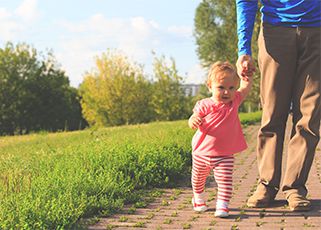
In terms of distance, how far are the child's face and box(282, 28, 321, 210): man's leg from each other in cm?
69

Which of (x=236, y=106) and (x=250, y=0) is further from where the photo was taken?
(x=250, y=0)

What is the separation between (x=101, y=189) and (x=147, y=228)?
3.65 ft

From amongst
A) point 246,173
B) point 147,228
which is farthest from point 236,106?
point 246,173

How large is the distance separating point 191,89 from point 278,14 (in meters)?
37.1

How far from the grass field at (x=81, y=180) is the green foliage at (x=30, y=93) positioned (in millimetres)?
31126

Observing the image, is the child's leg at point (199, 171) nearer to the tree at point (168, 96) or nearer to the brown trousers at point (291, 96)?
the brown trousers at point (291, 96)

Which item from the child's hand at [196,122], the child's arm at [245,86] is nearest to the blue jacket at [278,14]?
the child's arm at [245,86]

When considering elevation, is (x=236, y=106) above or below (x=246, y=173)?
above

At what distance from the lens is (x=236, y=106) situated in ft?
16.4

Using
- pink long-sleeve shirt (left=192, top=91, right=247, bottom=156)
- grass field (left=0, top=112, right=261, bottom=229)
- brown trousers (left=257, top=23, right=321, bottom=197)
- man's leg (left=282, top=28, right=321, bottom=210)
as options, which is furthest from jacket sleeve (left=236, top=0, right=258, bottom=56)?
grass field (left=0, top=112, right=261, bottom=229)

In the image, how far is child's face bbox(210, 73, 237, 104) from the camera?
16.0 feet

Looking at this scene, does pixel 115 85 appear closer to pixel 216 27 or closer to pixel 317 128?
pixel 216 27

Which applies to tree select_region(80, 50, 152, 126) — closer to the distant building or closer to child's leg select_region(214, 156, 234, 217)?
the distant building

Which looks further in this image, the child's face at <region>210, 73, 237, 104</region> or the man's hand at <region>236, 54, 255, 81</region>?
the man's hand at <region>236, 54, 255, 81</region>
